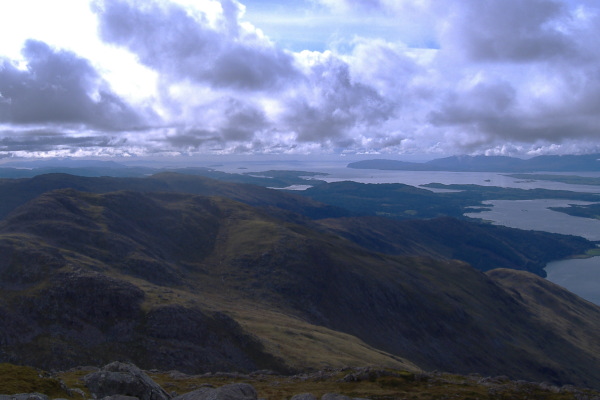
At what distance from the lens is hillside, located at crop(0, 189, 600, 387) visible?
6844 centimetres

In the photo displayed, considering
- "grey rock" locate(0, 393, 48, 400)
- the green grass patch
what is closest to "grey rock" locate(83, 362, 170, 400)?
the green grass patch

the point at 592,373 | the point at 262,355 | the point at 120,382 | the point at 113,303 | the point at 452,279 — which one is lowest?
the point at 592,373

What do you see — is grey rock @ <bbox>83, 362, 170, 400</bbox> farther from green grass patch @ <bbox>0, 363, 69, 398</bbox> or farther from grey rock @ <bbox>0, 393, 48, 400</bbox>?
grey rock @ <bbox>0, 393, 48, 400</bbox>

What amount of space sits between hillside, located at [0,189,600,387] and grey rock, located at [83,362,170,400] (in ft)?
114

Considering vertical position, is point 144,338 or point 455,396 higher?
point 455,396

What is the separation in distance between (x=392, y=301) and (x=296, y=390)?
298 ft

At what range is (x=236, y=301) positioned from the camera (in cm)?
10775

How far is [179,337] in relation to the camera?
2773 inches

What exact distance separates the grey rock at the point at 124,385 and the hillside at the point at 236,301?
114 feet

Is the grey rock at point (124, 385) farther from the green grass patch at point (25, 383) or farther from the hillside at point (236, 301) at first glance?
the hillside at point (236, 301)

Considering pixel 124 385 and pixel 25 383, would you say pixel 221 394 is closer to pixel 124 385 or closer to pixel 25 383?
pixel 124 385

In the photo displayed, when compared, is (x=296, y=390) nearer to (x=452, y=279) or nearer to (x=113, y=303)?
(x=113, y=303)

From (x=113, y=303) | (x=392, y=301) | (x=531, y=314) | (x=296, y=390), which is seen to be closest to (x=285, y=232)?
(x=392, y=301)

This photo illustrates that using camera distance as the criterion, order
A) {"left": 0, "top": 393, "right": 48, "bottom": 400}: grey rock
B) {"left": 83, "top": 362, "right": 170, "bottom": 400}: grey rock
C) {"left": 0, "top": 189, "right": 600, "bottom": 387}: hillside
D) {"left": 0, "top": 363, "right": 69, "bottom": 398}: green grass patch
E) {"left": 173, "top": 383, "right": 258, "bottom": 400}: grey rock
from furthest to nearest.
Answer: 1. {"left": 0, "top": 189, "right": 600, "bottom": 387}: hillside
2. {"left": 83, "top": 362, "right": 170, "bottom": 400}: grey rock
3. {"left": 173, "top": 383, "right": 258, "bottom": 400}: grey rock
4. {"left": 0, "top": 363, "right": 69, "bottom": 398}: green grass patch
5. {"left": 0, "top": 393, "right": 48, "bottom": 400}: grey rock
